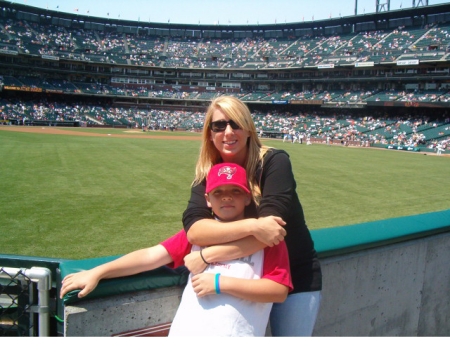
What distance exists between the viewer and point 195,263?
2.25 meters

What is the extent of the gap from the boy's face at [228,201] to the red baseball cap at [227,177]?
0.11 feet

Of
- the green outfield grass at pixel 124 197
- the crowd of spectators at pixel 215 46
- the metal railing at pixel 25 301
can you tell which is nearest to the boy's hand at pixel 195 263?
the metal railing at pixel 25 301

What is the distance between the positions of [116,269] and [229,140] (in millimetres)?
984

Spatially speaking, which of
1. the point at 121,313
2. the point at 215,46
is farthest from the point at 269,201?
the point at 215,46

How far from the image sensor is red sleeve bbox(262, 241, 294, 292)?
2.20 m

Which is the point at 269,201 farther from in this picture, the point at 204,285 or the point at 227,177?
the point at 204,285

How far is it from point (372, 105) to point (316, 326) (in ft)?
186

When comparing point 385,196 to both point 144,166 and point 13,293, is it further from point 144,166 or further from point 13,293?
point 13,293

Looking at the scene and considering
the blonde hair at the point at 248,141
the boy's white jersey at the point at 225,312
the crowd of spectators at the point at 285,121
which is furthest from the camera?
the crowd of spectators at the point at 285,121

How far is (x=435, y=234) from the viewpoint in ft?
13.0

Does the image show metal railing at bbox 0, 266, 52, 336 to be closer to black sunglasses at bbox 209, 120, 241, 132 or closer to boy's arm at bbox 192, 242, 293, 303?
boy's arm at bbox 192, 242, 293, 303

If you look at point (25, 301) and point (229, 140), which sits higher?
point (229, 140)

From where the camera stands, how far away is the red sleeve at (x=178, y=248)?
2.49 m

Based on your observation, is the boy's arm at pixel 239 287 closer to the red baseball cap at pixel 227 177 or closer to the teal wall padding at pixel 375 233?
the red baseball cap at pixel 227 177
